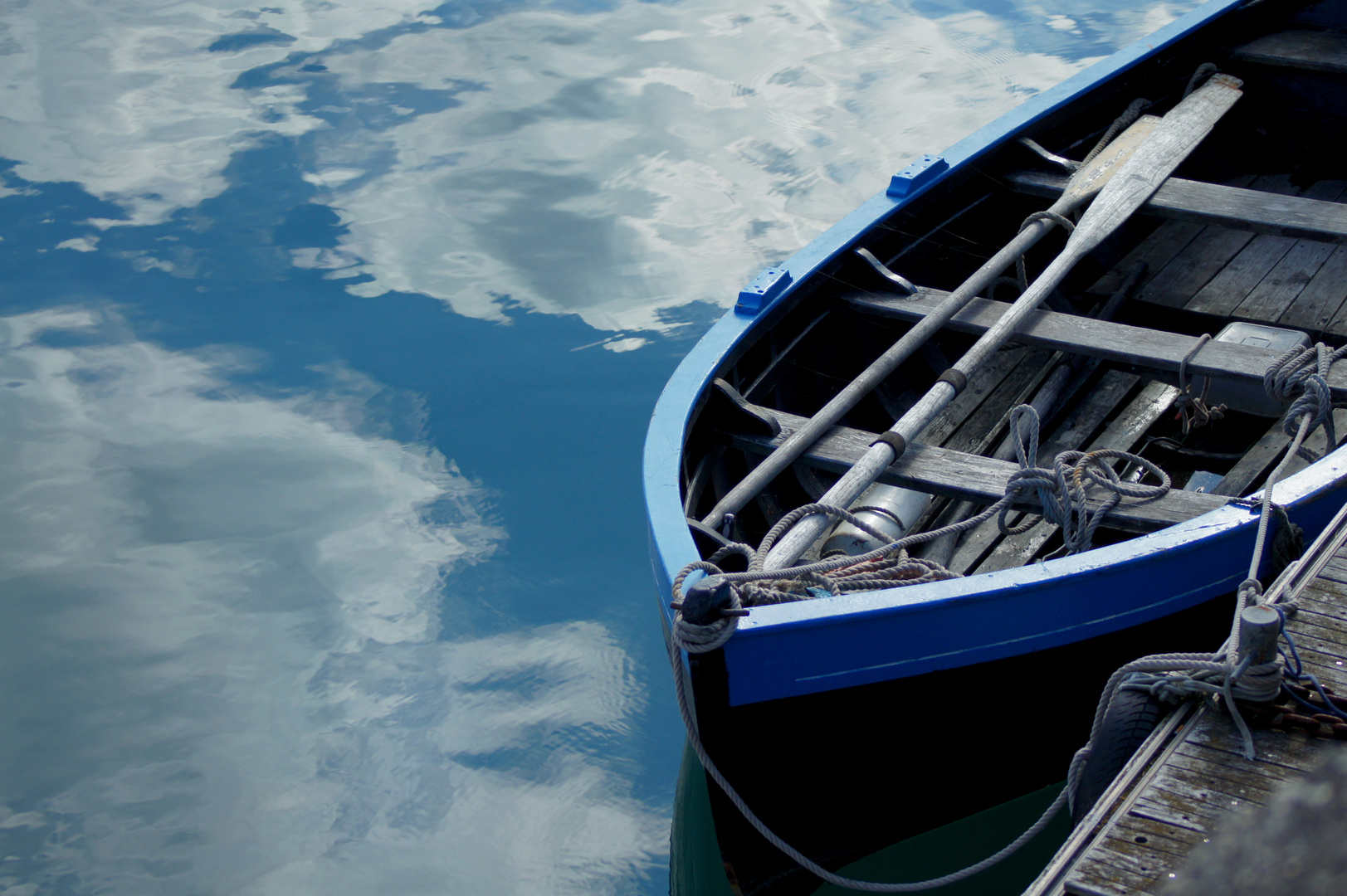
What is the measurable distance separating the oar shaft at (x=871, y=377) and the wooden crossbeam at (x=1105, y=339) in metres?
0.07

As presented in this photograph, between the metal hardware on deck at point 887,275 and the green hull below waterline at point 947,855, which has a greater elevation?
the metal hardware on deck at point 887,275

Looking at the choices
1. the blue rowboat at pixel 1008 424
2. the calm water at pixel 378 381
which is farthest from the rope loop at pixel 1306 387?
the calm water at pixel 378 381

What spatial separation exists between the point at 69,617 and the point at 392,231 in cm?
296

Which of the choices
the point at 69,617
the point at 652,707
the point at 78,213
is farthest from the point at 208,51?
the point at 652,707

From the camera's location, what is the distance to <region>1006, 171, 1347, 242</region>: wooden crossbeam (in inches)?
149

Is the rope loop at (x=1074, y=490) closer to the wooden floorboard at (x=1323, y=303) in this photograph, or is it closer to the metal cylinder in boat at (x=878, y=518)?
the metal cylinder in boat at (x=878, y=518)

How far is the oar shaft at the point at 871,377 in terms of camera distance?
289 centimetres

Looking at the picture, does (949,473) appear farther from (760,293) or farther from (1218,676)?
(1218,676)

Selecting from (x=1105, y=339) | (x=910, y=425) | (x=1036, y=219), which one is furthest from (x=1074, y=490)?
(x=1036, y=219)

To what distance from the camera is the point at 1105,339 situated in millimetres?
3402

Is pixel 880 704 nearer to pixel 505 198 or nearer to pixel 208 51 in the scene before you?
pixel 505 198

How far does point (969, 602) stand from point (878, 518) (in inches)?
28.5

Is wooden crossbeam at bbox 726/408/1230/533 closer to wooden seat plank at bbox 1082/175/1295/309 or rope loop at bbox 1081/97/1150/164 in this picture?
wooden seat plank at bbox 1082/175/1295/309

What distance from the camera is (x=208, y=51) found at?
27.7 feet
